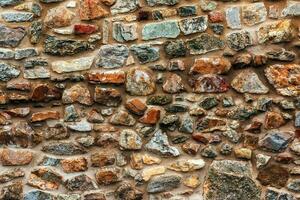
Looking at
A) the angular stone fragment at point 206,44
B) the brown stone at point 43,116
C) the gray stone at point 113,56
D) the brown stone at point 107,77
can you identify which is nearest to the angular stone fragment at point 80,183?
the brown stone at point 43,116

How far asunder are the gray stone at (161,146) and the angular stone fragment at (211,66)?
430 millimetres

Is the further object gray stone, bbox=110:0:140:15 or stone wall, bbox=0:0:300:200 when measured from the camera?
gray stone, bbox=110:0:140:15

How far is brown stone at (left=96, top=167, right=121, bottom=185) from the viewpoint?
10.8 ft

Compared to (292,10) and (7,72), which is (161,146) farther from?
(292,10)

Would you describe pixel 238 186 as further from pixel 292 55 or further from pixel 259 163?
pixel 292 55

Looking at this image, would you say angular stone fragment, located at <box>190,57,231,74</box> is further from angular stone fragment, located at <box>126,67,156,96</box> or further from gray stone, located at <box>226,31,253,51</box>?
angular stone fragment, located at <box>126,67,156,96</box>

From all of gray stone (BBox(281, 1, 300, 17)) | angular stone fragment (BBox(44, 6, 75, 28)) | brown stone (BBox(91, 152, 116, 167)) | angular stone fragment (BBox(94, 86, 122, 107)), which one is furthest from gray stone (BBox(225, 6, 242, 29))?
brown stone (BBox(91, 152, 116, 167))

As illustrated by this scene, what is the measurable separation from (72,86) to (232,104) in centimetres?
96

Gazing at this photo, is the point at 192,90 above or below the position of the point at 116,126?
above

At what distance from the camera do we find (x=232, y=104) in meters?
3.31

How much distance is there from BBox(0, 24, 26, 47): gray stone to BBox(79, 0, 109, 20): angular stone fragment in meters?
0.39

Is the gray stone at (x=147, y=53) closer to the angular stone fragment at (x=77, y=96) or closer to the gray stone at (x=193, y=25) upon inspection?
the gray stone at (x=193, y=25)

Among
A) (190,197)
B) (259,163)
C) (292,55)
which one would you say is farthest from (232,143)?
(292,55)

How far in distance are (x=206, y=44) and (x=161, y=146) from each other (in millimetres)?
667
